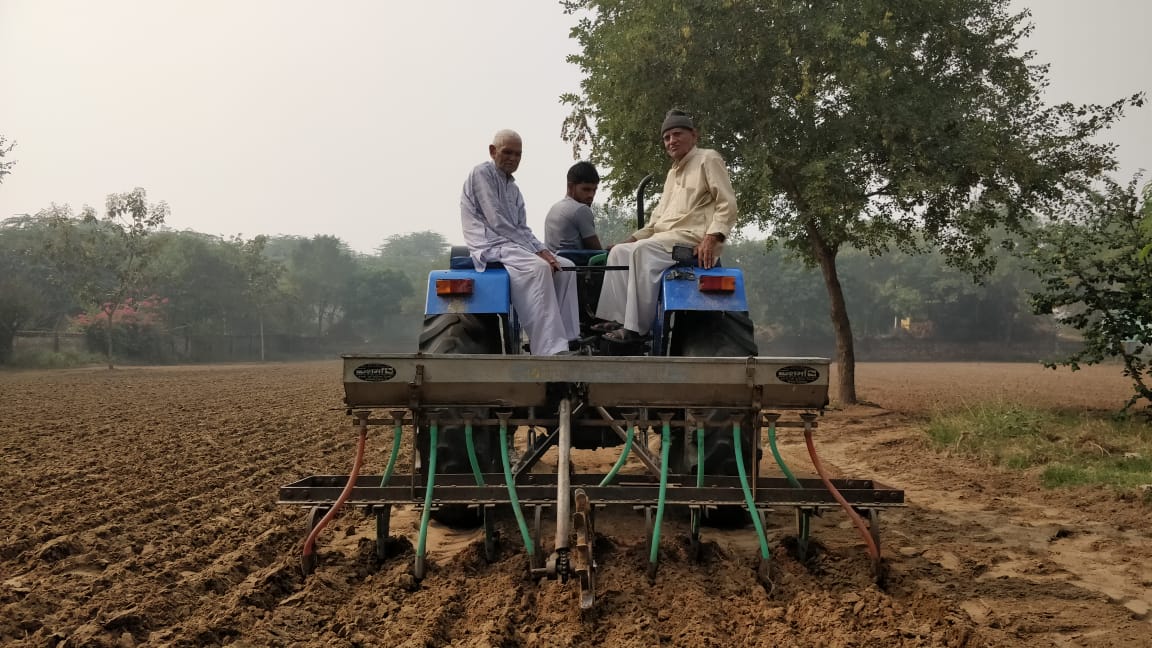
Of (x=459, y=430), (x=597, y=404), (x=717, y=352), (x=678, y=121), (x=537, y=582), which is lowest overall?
(x=537, y=582)

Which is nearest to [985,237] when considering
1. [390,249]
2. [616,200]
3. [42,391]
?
[616,200]

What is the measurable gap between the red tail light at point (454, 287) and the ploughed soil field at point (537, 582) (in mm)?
1253

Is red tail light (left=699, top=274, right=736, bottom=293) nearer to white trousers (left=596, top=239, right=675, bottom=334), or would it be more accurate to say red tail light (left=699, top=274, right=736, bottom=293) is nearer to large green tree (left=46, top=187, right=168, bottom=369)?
white trousers (left=596, top=239, right=675, bottom=334)

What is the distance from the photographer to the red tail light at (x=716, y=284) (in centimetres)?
443

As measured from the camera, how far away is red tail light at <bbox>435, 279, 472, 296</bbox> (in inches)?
173

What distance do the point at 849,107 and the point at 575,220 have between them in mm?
7250

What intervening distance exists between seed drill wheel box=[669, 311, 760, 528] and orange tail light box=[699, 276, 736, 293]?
188 millimetres

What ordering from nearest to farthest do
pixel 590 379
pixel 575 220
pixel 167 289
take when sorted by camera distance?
pixel 590 379
pixel 575 220
pixel 167 289

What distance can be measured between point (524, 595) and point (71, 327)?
137 feet

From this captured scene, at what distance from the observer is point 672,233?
15.8ft

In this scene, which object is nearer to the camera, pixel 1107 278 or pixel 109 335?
pixel 1107 278

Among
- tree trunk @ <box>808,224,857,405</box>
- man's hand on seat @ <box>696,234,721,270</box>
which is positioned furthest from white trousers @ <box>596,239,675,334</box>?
tree trunk @ <box>808,224,857,405</box>

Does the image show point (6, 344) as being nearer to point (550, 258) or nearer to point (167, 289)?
point (167, 289)

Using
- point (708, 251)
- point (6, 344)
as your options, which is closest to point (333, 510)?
point (708, 251)
